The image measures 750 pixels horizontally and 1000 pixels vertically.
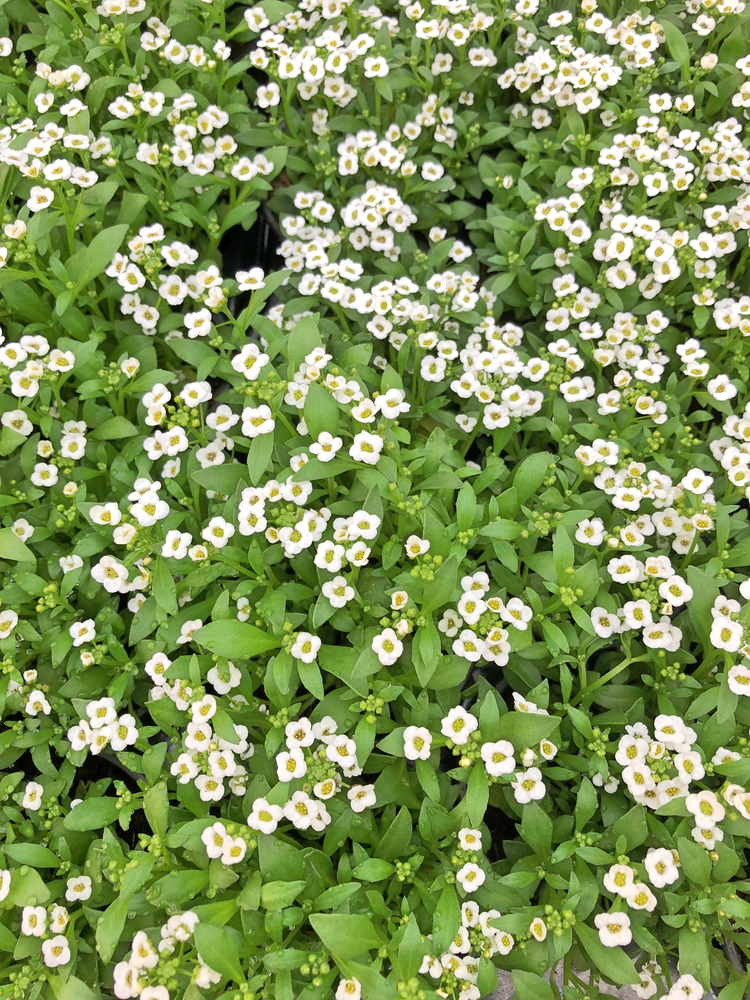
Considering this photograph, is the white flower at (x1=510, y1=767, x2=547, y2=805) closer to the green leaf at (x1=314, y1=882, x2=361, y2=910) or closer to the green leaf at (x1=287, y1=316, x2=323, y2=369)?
the green leaf at (x1=314, y1=882, x2=361, y2=910)

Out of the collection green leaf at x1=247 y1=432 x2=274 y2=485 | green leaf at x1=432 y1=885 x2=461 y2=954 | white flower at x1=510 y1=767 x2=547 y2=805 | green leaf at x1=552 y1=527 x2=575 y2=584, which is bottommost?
green leaf at x1=432 y1=885 x2=461 y2=954

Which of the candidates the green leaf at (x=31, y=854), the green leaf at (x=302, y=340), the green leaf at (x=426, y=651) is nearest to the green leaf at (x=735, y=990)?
the green leaf at (x=426, y=651)

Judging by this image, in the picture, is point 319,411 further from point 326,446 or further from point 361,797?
point 361,797

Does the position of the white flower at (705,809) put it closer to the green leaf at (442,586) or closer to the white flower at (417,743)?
the white flower at (417,743)

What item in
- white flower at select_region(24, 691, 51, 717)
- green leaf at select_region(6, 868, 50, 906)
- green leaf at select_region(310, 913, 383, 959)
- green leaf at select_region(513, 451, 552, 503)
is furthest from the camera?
green leaf at select_region(513, 451, 552, 503)

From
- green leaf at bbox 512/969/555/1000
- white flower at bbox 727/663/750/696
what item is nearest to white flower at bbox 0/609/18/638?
green leaf at bbox 512/969/555/1000

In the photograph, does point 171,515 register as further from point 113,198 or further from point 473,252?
point 473,252

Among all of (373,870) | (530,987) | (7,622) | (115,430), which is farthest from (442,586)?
(7,622)
